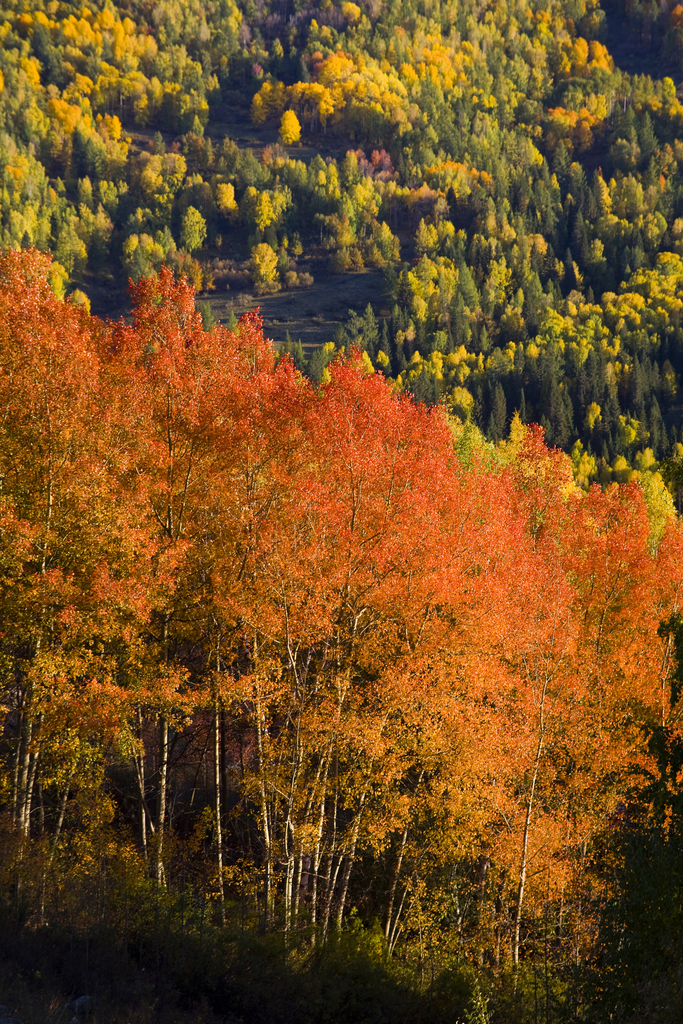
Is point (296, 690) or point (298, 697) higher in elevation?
point (296, 690)

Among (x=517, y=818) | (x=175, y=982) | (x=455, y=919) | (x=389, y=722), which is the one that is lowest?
(x=455, y=919)

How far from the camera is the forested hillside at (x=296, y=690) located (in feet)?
49.8

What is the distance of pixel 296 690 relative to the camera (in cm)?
2002

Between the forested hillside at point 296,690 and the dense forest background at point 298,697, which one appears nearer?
the dense forest background at point 298,697

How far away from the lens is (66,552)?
17484 millimetres

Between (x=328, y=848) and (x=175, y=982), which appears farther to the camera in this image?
(x=328, y=848)

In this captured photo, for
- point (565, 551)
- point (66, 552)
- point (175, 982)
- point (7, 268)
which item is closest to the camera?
point (175, 982)

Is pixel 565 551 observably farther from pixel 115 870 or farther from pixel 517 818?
pixel 115 870

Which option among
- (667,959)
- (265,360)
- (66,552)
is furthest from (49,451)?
(667,959)

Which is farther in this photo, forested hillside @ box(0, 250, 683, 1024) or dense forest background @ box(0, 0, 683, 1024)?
forested hillside @ box(0, 250, 683, 1024)

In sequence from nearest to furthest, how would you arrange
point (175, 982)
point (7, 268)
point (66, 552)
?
1. point (175, 982)
2. point (66, 552)
3. point (7, 268)

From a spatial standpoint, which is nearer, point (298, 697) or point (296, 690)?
point (296, 690)

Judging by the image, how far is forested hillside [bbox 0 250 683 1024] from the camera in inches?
597

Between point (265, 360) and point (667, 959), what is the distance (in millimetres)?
17939
